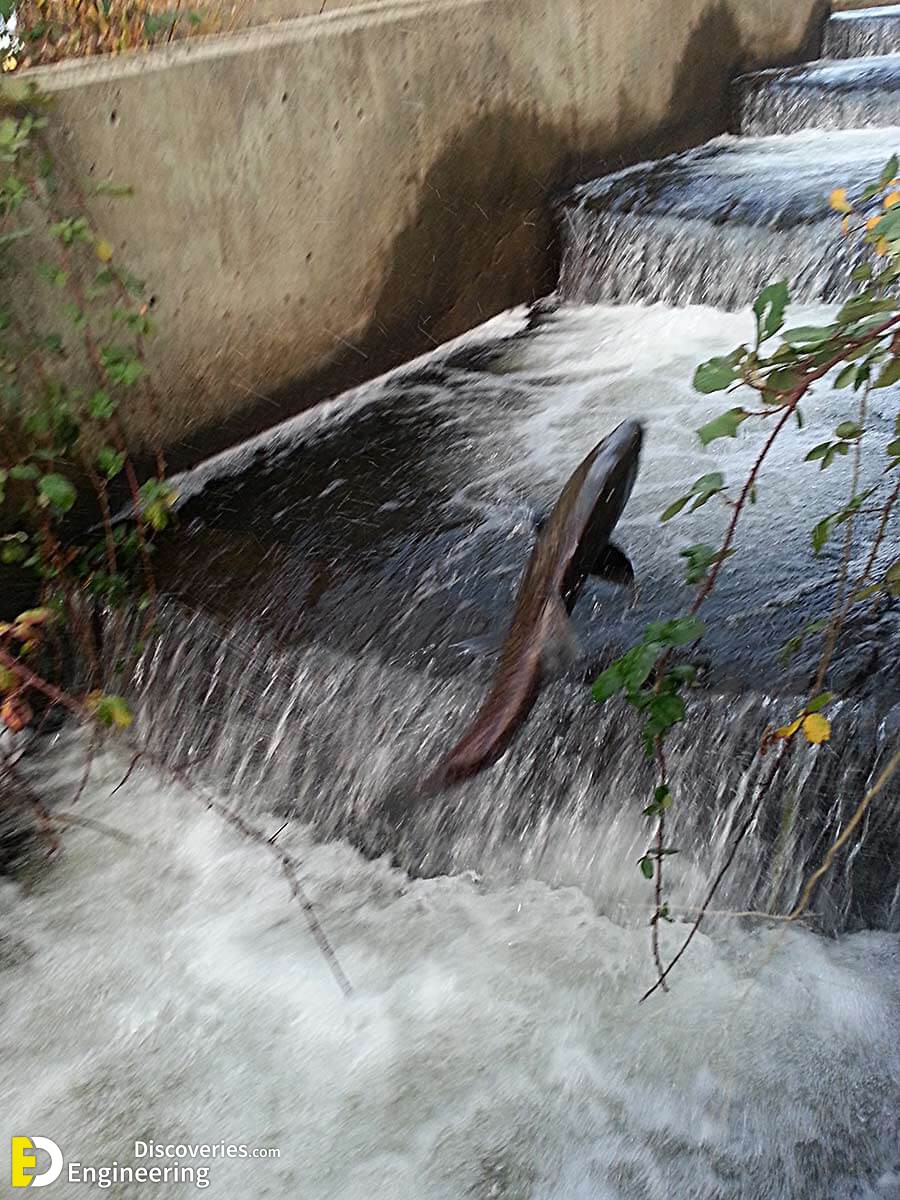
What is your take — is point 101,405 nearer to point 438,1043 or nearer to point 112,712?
point 112,712

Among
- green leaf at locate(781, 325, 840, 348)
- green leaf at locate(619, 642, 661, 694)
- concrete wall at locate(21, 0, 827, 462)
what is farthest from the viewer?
concrete wall at locate(21, 0, 827, 462)

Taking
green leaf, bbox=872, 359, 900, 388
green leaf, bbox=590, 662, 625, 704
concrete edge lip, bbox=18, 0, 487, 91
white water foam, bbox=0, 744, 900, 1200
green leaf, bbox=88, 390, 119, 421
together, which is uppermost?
concrete edge lip, bbox=18, 0, 487, 91

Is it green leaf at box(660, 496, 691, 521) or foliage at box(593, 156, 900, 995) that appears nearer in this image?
foliage at box(593, 156, 900, 995)

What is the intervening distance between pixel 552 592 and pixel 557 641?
17cm

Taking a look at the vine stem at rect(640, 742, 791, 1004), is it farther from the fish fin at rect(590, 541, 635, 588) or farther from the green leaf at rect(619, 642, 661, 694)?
the fish fin at rect(590, 541, 635, 588)

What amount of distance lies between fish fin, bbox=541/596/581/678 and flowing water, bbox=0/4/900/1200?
13cm

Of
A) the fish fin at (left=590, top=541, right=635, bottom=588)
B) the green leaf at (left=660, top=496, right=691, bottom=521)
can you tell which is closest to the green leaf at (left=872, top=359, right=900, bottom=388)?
the green leaf at (left=660, top=496, right=691, bottom=521)

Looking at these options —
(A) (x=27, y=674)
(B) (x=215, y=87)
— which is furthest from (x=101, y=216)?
(A) (x=27, y=674)

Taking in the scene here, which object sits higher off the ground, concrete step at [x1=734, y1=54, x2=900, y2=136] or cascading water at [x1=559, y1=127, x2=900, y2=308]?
concrete step at [x1=734, y1=54, x2=900, y2=136]

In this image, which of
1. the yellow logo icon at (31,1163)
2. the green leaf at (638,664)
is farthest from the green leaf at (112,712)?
the green leaf at (638,664)

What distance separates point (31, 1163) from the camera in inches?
107

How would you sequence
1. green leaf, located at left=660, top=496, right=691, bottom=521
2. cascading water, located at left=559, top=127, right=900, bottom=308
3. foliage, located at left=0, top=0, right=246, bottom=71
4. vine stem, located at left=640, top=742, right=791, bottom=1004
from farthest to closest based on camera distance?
cascading water, located at left=559, top=127, right=900, bottom=308 → foliage, located at left=0, top=0, right=246, bottom=71 → vine stem, located at left=640, top=742, right=791, bottom=1004 → green leaf, located at left=660, top=496, right=691, bottom=521

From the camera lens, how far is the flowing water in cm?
263

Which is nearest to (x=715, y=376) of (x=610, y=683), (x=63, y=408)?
(x=610, y=683)
